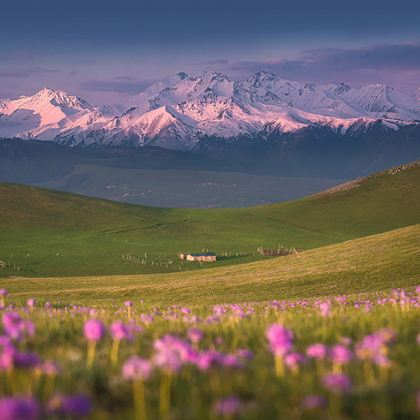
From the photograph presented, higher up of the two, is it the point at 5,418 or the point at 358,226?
the point at 358,226

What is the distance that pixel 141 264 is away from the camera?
443ft

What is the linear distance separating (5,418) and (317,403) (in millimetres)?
2357

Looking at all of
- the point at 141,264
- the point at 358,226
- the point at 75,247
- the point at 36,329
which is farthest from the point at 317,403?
the point at 358,226

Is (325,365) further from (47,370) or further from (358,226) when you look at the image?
(358,226)

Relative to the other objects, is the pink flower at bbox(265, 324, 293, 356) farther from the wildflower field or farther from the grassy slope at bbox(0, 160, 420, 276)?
the grassy slope at bbox(0, 160, 420, 276)

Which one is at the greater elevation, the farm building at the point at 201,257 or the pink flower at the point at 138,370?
the farm building at the point at 201,257

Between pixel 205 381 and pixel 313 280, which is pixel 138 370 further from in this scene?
pixel 313 280

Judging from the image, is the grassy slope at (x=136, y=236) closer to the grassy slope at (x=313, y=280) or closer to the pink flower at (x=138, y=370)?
the grassy slope at (x=313, y=280)

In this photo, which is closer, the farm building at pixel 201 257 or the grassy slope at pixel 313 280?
the grassy slope at pixel 313 280

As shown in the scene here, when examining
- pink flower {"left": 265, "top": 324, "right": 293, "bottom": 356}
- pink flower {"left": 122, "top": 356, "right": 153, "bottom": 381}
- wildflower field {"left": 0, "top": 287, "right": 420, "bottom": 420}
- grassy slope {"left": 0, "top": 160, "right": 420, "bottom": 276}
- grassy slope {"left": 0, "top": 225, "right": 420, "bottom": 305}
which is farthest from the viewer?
grassy slope {"left": 0, "top": 160, "right": 420, "bottom": 276}

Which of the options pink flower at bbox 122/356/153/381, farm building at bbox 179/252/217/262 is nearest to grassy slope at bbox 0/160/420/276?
farm building at bbox 179/252/217/262

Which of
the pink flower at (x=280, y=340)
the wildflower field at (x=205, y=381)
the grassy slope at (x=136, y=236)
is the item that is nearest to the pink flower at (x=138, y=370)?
the wildflower field at (x=205, y=381)

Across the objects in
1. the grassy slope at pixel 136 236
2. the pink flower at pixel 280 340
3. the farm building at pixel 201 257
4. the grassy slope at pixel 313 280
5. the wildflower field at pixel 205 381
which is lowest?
the wildflower field at pixel 205 381

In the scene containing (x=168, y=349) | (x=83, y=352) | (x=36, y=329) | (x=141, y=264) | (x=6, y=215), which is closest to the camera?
(x=168, y=349)
